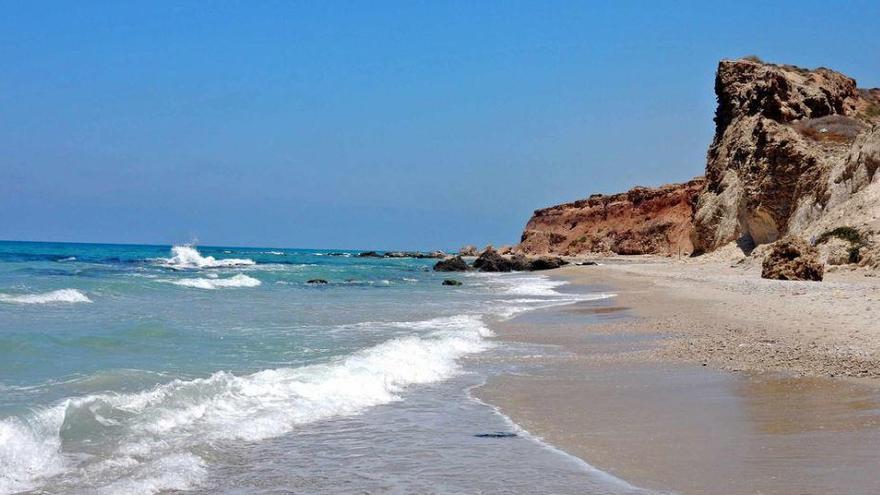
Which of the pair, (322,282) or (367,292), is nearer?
(367,292)

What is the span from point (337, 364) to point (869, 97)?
5425 cm

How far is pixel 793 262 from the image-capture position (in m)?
25.1

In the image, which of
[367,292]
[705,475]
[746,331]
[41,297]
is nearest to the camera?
[705,475]

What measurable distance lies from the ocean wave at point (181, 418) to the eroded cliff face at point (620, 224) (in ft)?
221

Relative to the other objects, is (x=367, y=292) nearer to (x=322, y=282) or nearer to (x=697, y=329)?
(x=322, y=282)

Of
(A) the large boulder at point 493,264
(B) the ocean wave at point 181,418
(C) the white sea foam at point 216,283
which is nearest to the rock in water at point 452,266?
(A) the large boulder at point 493,264

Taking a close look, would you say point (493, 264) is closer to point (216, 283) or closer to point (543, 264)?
point (543, 264)

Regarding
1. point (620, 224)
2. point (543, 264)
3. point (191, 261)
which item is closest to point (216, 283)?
point (543, 264)

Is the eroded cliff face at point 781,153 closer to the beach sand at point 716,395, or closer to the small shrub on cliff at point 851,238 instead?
the small shrub on cliff at point 851,238

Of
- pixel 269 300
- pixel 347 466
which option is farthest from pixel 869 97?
pixel 347 466

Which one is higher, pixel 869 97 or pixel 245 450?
pixel 869 97

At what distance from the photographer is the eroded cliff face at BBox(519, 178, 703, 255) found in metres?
86.1

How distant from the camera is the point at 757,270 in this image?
31.9 meters

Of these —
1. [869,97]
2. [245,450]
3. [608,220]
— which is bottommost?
[245,450]
